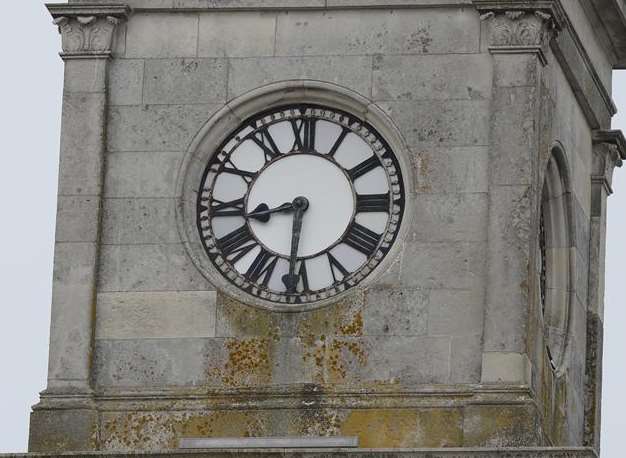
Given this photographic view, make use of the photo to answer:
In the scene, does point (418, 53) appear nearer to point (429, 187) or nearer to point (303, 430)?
point (429, 187)

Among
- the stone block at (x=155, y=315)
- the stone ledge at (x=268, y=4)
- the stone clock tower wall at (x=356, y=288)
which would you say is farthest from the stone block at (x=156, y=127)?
the stone block at (x=155, y=315)

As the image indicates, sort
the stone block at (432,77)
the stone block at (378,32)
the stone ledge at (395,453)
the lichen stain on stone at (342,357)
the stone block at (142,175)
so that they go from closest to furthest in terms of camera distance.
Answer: the stone ledge at (395,453), the lichen stain on stone at (342,357), the stone block at (432,77), the stone block at (378,32), the stone block at (142,175)

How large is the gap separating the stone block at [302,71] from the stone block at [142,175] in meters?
0.92

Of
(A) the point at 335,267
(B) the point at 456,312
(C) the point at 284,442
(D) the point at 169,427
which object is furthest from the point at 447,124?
(D) the point at 169,427

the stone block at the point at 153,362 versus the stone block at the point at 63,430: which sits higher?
the stone block at the point at 153,362

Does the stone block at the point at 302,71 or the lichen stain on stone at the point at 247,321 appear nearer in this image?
the lichen stain on stone at the point at 247,321

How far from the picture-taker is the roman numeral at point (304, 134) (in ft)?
138

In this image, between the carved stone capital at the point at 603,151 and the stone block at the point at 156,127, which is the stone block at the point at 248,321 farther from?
the carved stone capital at the point at 603,151

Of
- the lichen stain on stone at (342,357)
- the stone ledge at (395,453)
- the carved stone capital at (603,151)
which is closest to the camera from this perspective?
the stone ledge at (395,453)

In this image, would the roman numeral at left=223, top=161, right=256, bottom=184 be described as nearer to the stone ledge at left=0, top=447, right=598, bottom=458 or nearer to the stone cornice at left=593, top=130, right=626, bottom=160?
the stone ledge at left=0, top=447, right=598, bottom=458

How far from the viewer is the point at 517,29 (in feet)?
137

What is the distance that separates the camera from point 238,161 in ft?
138

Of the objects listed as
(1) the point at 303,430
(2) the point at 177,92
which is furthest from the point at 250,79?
(1) the point at 303,430

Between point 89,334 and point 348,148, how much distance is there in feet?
10.0
